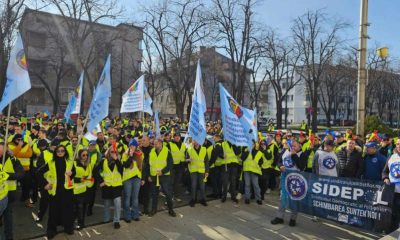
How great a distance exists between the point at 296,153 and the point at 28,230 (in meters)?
5.50

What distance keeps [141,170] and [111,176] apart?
0.86 metres

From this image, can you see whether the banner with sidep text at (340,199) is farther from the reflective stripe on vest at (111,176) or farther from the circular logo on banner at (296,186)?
the reflective stripe on vest at (111,176)

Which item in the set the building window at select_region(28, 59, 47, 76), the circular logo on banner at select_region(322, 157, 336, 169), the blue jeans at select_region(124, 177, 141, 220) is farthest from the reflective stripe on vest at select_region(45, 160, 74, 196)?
the building window at select_region(28, 59, 47, 76)

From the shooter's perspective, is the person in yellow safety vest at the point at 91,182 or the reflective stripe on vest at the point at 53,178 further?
the person in yellow safety vest at the point at 91,182

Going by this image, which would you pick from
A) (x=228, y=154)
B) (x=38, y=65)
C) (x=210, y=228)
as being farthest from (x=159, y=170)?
(x=38, y=65)

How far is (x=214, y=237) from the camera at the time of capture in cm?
654

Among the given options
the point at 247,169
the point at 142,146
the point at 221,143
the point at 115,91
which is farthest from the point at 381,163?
the point at 115,91

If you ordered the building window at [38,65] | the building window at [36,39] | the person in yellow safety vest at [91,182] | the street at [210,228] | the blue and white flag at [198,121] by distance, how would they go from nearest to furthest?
the street at [210,228], the person in yellow safety vest at [91,182], the blue and white flag at [198,121], the building window at [38,65], the building window at [36,39]

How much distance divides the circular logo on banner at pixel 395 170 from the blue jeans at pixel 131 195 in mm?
4765

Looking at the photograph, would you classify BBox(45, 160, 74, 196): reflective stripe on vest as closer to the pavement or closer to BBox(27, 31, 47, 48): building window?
the pavement

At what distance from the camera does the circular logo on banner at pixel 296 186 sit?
6.93 meters

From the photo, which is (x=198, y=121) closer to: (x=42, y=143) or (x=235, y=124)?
(x=235, y=124)

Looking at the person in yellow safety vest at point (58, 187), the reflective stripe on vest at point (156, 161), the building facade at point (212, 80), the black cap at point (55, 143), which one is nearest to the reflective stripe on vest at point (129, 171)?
the reflective stripe on vest at point (156, 161)

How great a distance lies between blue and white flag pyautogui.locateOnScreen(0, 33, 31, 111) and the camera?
575 centimetres
